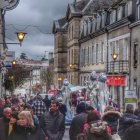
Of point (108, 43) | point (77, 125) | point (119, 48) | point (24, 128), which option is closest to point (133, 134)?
point (24, 128)

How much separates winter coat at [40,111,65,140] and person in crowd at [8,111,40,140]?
336cm

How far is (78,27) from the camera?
75875 millimetres

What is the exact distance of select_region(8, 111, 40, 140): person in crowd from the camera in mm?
10438

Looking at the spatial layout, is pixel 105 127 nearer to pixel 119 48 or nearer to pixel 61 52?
pixel 119 48

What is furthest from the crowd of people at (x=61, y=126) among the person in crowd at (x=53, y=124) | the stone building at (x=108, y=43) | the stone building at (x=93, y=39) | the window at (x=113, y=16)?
the stone building at (x=93, y=39)

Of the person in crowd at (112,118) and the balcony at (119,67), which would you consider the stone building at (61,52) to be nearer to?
the balcony at (119,67)

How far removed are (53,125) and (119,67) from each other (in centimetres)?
3716

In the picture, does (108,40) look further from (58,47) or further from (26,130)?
(26,130)

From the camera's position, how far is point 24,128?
34.7 feet

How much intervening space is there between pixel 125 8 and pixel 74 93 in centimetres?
1043

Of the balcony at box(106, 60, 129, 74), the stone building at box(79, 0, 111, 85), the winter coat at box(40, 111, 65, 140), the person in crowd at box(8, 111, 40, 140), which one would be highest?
the stone building at box(79, 0, 111, 85)

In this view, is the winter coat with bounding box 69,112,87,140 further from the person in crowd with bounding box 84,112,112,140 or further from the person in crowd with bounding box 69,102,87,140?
the person in crowd with bounding box 84,112,112,140

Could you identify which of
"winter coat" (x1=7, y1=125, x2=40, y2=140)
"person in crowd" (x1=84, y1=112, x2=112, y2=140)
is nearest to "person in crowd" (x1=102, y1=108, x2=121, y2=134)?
"winter coat" (x1=7, y1=125, x2=40, y2=140)

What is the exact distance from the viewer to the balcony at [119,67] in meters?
49.5
